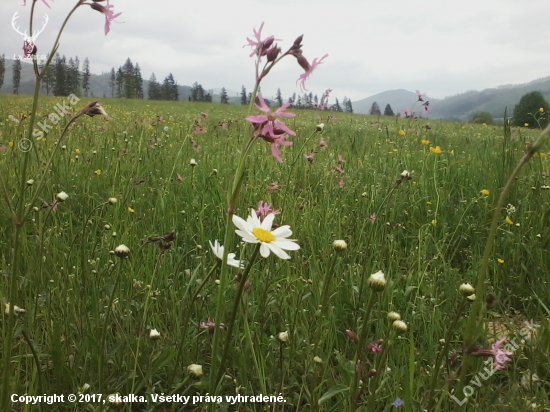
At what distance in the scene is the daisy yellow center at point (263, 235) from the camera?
94 cm

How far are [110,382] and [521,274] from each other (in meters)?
1.76

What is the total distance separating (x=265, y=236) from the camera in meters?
0.95

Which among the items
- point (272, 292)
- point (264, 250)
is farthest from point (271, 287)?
point (264, 250)

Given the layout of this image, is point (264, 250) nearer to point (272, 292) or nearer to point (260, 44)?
point (260, 44)

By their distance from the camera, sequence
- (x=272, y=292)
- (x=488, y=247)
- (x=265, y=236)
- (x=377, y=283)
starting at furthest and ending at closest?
(x=272, y=292) → (x=265, y=236) → (x=377, y=283) → (x=488, y=247)

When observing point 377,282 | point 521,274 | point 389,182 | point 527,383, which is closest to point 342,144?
point 389,182

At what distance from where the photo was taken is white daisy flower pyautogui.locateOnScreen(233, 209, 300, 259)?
86 centimetres

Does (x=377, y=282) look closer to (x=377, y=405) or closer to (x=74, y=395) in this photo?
(x=377, y=405)

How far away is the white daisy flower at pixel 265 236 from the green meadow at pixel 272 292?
0.05m

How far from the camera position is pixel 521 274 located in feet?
6.25

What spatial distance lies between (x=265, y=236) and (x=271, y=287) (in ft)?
2.53

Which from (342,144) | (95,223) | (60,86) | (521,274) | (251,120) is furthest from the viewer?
(60,86)

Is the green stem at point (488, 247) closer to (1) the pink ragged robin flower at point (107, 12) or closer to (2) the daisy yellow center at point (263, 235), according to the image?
(2) the daisy yellow center at point (263, 235)

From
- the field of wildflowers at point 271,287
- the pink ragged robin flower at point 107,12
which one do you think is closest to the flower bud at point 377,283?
the field of wildflowers at point 271,287
